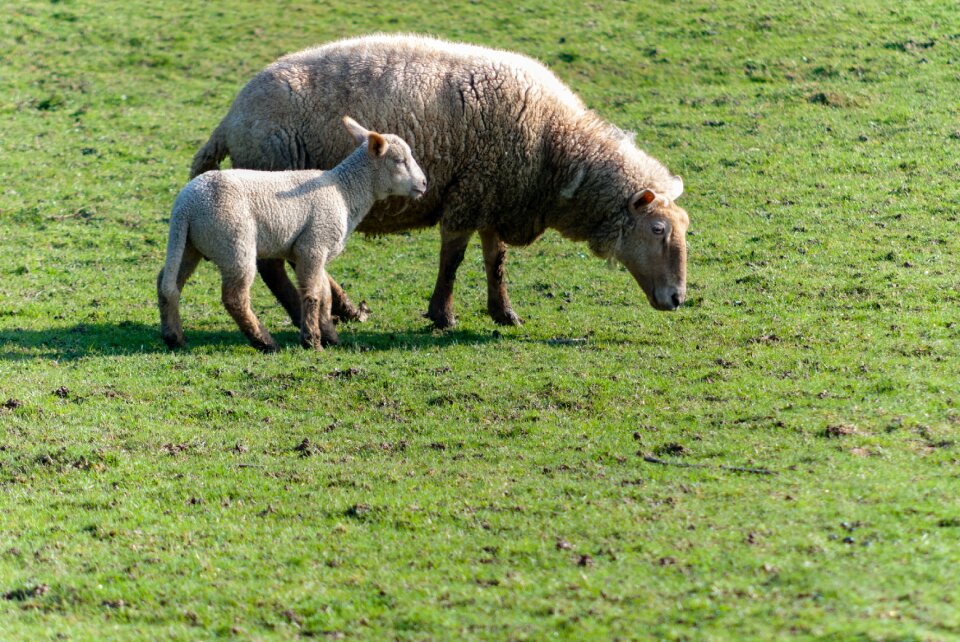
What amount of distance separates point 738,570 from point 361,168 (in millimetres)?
6512

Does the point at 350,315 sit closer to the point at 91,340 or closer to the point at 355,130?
the point at 355,130

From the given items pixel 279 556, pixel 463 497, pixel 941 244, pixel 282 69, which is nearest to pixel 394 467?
pixel 463 497

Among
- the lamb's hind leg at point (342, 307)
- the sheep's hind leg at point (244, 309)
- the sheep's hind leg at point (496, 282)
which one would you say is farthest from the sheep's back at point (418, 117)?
the sheep's hind leg at point (244, 309)

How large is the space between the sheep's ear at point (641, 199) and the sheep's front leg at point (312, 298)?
3273 mm

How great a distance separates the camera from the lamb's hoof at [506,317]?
41.6 ft

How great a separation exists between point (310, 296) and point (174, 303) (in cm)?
131

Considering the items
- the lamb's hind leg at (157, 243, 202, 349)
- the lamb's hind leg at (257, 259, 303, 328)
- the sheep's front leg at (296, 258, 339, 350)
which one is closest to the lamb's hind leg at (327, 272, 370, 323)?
the lamb's hind leg at (257, 259, 303, 328)

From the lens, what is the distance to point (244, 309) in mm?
11055

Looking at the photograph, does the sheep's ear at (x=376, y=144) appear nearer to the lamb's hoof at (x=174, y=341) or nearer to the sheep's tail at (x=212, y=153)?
the sheep's tail at (x=212, y=153)

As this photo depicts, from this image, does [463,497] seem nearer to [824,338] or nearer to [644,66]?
[824,338]

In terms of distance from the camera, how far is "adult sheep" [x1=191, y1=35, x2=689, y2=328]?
1210 cm

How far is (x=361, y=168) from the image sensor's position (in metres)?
11.7

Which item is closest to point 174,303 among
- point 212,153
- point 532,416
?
point 212,153

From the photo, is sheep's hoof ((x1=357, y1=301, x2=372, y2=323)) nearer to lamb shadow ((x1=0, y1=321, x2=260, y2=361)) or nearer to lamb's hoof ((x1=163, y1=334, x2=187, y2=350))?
lamb shadow ((x1=0, y1=321, x2=260, y2=361))
